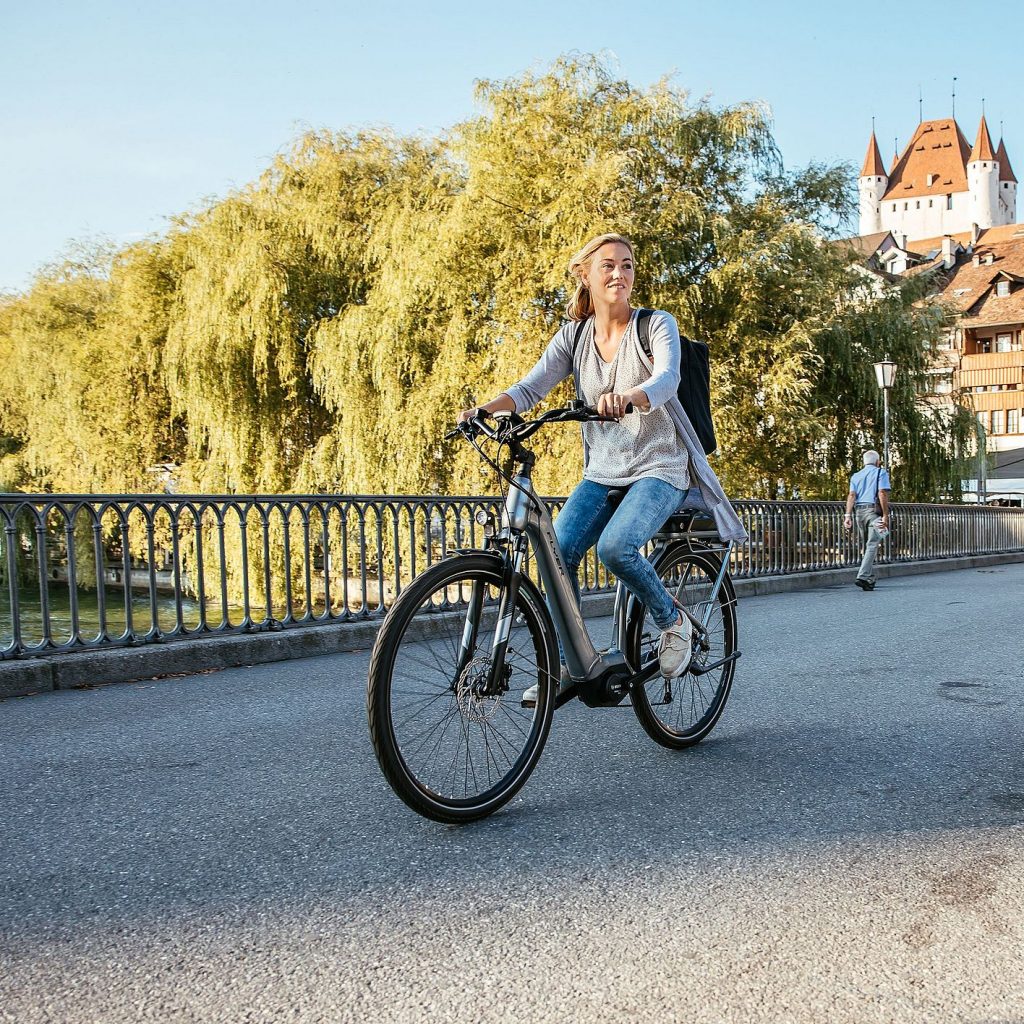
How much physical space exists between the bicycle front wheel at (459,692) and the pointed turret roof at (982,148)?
161 m

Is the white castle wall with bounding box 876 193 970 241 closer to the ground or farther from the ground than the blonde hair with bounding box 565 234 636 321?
farther from the ground

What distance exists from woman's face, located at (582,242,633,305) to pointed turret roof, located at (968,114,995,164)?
160247 millimetres

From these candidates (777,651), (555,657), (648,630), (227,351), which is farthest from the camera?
(227,351)

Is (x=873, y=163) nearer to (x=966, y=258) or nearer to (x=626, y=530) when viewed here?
(x=966, y=258)

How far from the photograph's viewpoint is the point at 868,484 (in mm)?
17094

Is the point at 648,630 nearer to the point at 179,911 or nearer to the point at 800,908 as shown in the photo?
the point at 800,908

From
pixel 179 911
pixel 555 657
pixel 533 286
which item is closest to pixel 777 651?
pixel 555 657

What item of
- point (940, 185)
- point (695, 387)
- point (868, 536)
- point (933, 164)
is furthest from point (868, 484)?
point (933, 164)

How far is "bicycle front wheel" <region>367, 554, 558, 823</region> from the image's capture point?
130 inches

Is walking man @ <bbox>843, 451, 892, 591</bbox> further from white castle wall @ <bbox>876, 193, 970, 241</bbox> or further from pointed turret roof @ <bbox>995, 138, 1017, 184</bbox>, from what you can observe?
pointed turret roof @ <bbox>995, 138, 1017, 184</bbox>

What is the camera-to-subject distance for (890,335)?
958 inches

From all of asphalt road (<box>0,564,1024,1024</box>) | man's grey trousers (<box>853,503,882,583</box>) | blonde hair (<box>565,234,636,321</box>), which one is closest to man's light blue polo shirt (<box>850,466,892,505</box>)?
man's grey trousers (<box>853,503,882,583</box>)

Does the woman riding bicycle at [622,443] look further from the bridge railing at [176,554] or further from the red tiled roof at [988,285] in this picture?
the red tiled roof at [988,285]

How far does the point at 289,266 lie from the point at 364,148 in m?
3.30
